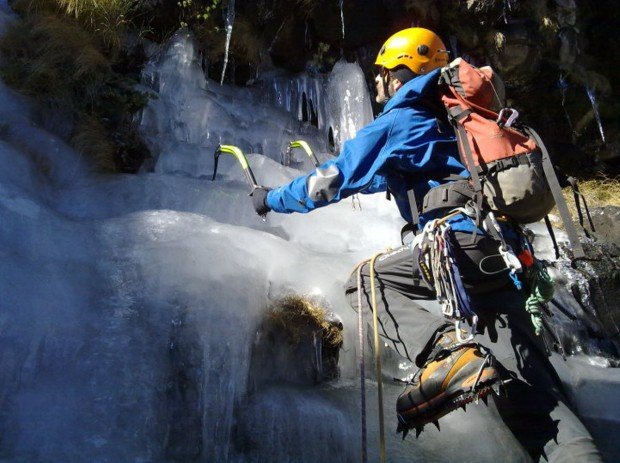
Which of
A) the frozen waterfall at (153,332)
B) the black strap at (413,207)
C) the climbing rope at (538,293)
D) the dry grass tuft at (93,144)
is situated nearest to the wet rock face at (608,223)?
the frozen waterfall at (153,332)

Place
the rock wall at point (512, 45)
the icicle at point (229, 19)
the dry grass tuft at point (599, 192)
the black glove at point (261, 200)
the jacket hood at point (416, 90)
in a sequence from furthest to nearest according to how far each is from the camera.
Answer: the dry grass tuft at point (599, 192), the rock wall at point (512, 45), the icicle at point (229, 19), the black glove at point (261, 200), the jacket hood at point (416, 90)

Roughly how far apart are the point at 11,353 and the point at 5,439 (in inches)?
16.9

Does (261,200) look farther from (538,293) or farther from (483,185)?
(538,293)

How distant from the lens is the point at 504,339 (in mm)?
2709

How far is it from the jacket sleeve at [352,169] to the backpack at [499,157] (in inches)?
11.9

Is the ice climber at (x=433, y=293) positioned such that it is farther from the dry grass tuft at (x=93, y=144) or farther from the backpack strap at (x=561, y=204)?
the dry grass tuft at (x=93, y=144)

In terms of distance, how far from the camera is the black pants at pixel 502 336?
95.2 inches

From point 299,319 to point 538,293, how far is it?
6.04 ft

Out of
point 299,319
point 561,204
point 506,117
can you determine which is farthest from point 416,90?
point 299,319

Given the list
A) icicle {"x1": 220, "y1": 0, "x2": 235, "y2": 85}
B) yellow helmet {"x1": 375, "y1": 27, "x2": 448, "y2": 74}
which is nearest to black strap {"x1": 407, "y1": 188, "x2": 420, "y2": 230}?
yellow helmet {"x1": 375, "y1": 27, "x2": 448, "y2": 74}

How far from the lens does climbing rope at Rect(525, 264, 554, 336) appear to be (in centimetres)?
264

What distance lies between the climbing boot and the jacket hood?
3.44ft

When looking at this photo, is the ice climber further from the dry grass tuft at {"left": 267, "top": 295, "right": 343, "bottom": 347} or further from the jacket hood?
the dry grass tuft at {"left": 267, "top": 295, "right": 343, "bottom": 347}

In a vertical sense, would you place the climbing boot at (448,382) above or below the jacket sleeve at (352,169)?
below
